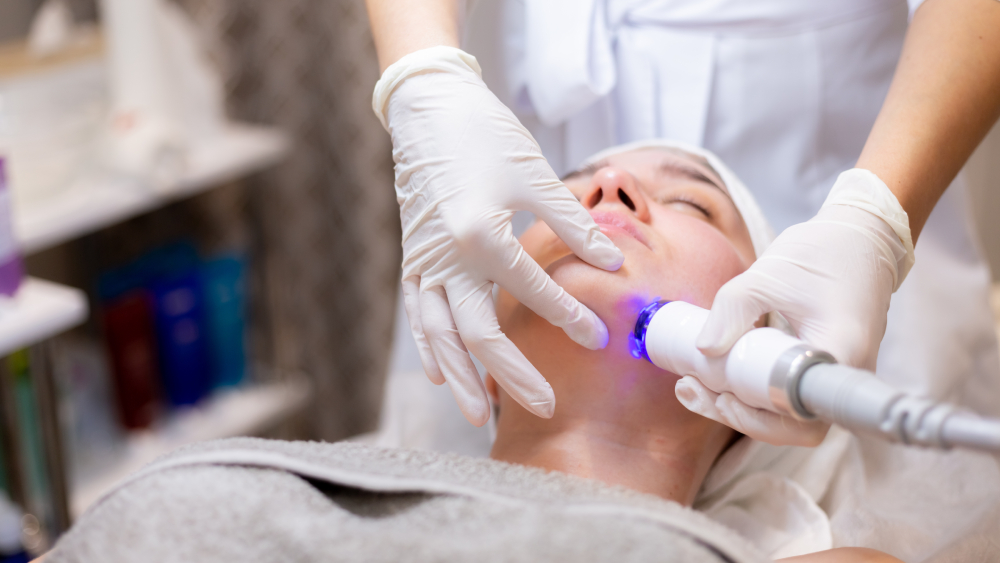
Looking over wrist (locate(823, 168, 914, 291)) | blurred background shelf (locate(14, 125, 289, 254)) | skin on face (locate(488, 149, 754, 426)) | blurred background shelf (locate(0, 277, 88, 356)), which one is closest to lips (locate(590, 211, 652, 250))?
skin on face (locate(488, 149, 754, 426))

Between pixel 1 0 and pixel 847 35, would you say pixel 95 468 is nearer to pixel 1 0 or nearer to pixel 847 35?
pixel 1 0

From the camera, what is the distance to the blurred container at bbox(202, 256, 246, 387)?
6.38 feet

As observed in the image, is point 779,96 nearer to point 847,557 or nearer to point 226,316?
point 847,557

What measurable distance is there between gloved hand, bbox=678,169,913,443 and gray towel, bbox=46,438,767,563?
0.55ft

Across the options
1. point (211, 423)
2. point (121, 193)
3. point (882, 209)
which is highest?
point (882, 209)

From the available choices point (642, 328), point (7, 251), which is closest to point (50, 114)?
point (7, 251)

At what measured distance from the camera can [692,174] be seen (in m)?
1.09

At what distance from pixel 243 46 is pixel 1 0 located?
0.54 m

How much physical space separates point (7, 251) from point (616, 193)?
0.94 m

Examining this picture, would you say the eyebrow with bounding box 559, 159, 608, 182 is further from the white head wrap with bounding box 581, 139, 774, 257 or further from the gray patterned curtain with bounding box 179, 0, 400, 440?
the gray patterned curtain with bounding box 179, 0, 400, 440

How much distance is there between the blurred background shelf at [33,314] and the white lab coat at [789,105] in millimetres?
772

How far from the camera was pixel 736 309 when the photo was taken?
0.77 metres

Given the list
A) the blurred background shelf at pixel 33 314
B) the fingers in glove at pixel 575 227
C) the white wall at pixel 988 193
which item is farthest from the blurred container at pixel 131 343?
the white wall at pixel 988 193

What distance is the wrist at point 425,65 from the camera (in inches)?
36.5
